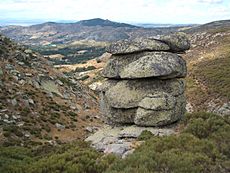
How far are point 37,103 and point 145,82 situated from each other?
1372 centimetres

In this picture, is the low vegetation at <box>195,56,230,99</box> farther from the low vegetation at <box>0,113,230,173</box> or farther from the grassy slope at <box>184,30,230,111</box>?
the low vegetation at <box>0,113,230,173</box>

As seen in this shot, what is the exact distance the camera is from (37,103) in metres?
34.7

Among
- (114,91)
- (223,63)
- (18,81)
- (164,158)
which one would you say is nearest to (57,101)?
(18,81)

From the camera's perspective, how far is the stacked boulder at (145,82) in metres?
23.8

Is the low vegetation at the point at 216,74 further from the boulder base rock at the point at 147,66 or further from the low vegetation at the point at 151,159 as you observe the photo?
the low vegetation at the point at 151,159

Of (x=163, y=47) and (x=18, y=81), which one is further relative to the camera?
(x=18, y=81)

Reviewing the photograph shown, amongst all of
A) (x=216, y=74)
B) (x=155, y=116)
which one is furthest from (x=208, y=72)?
(x=155, y=116)

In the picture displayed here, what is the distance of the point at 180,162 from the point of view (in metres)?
13.4

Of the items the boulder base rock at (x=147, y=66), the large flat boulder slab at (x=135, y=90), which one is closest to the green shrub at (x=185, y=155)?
the large flat boulder slab at (x=135, y=90)

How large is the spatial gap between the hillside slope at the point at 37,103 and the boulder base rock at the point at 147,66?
801cm

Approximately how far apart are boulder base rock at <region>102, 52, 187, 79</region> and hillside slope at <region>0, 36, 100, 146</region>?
26.3 ft

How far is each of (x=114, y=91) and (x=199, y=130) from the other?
21.8 feet

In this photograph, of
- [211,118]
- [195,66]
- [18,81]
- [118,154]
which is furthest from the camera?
[195,66]

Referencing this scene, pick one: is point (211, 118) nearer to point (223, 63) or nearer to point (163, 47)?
point (163, 47)
